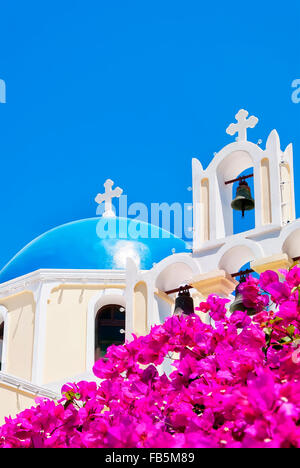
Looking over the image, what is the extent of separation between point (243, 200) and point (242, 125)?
100 cm

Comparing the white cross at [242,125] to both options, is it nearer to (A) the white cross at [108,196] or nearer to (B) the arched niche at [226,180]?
(B) the arched niche at [226,180]

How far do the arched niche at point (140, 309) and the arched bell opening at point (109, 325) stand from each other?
496 centimetres

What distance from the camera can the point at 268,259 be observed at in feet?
25.7

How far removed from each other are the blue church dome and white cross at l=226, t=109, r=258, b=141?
17.1ft

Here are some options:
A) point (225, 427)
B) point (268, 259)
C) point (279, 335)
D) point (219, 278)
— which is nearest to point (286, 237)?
point (268, 259)

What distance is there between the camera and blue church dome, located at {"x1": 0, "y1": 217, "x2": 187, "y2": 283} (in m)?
14.2

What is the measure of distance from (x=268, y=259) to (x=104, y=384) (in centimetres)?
356

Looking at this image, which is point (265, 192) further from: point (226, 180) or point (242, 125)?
point (242, 125)

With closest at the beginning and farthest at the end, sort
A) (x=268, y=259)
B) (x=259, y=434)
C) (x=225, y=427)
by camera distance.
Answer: (x=259, y=434) → (x=225, y=427) → (x=268, y=259)

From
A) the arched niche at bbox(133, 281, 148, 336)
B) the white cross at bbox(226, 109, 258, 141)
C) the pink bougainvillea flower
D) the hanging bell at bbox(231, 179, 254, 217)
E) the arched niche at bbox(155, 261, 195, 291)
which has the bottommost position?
the pink bougainvillea flower

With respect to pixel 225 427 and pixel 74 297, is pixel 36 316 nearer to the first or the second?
pixel 74 297

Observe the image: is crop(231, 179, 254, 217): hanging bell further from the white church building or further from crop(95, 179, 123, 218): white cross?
crop(95, 179, 123, 218): white cross

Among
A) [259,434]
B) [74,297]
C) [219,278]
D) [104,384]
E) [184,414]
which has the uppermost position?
[74,297]

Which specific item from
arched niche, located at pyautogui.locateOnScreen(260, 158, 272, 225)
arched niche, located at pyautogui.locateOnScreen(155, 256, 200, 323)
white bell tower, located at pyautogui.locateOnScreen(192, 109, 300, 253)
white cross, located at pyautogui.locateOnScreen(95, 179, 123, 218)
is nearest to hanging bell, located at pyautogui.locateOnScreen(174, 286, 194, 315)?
arched niche, located at pyautogui.locateOnScreen(155, 256, 200, 323)
